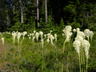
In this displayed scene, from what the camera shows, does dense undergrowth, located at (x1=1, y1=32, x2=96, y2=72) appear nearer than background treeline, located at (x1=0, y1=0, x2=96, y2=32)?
Yes

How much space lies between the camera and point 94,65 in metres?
2.82

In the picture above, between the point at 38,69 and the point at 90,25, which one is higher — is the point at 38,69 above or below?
below

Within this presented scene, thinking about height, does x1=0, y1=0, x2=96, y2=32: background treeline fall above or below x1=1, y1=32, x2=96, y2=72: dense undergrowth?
above

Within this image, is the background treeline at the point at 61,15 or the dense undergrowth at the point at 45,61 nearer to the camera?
the dense undergrowth at the point at 45,61

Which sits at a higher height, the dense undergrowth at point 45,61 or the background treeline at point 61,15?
the background treeline at point 61,15

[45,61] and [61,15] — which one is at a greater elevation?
[61,15]

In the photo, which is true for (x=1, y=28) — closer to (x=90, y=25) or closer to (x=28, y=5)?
(x=28, y=5)

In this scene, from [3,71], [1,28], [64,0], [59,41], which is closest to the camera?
[3,71]

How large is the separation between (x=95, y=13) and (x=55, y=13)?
6.04 meters

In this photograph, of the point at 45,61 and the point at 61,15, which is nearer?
the point at 45,61

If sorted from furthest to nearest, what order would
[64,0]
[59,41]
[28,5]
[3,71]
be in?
[28,5], [64,0], [59,41], [3,71]

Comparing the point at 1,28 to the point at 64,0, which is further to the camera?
the point at 1,28

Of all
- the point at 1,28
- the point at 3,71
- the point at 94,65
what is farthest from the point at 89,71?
the point at 1,28

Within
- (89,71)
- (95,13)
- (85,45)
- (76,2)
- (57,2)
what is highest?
(57,2)
